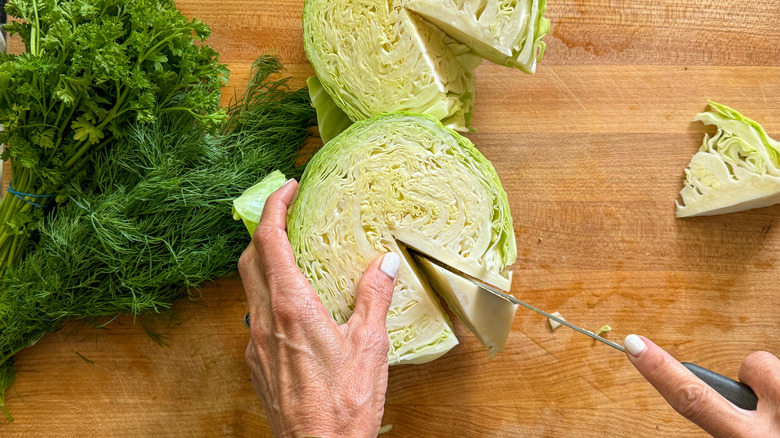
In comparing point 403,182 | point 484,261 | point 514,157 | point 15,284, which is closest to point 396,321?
point 484,261

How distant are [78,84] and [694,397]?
2.30m

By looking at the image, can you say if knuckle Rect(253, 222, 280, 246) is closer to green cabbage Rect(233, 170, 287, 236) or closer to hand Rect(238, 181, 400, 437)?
hand Rect(238, 181, 400, 437)

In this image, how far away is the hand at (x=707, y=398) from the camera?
161cm

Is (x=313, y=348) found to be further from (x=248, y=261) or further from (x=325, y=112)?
(x=325, y=112)

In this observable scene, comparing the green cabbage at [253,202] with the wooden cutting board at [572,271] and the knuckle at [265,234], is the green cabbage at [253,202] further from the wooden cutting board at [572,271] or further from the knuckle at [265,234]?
the wooden cutting board at [572,271]

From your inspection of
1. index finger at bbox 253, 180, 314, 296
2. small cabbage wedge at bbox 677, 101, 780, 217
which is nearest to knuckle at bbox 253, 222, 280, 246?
index finger at bbox 253, 180, 314, 296

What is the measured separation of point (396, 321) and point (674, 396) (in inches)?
36.7

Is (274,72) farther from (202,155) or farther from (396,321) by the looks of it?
(396,321)

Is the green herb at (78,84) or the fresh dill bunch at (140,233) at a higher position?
the green herb at (78,84)

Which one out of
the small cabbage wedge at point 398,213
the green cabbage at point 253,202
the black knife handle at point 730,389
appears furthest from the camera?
the green cabbage at point 253,202

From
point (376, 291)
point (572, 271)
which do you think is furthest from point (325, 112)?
point (572, 271)

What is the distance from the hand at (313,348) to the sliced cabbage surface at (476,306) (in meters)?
0.23

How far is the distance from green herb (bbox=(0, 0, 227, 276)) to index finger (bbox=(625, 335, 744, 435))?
1749 millimetres

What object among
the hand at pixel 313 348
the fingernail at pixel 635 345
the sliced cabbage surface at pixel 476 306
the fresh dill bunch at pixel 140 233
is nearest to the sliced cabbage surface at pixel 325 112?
the fresh dill bunch at pixel 140 233
